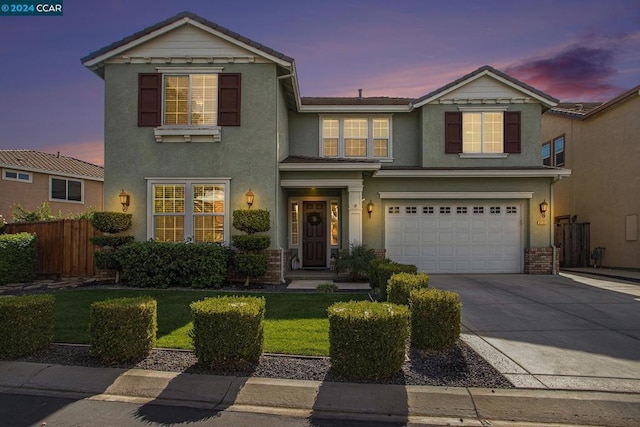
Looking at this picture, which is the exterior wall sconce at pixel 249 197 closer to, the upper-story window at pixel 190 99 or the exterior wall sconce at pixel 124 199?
the upper-story window at pixel 190 99

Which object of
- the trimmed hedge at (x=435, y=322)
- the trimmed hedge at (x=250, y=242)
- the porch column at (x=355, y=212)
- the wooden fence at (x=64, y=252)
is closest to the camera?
the trimmed hedge at (x=435, y=322)

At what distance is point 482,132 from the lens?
1428 centimetres

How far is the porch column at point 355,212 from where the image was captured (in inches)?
496

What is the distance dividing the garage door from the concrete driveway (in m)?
2.41

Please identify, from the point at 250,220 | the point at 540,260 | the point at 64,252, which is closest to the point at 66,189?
the point at 64,252

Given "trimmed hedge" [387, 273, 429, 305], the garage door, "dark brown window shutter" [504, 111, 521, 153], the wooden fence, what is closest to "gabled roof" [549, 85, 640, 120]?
"dark brown window shutter" [504, 111, 521, 153]

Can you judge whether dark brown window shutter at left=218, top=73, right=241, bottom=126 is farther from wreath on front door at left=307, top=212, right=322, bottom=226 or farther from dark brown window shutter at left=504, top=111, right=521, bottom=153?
dark brown window shutter at left=504, top=111, right=521, bottom=153

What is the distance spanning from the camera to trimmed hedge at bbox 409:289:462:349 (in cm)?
534

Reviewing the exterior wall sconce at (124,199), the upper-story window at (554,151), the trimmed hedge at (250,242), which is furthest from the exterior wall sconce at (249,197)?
the upper-story window at (554,151)

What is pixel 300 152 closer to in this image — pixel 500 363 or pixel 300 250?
pixel 300 250

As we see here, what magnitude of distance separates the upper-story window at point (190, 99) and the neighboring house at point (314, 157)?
0.03 m

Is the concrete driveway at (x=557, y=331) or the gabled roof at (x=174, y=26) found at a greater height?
the gabled roof at (x=174, y=26)

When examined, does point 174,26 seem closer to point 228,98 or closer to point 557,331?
point 228,98

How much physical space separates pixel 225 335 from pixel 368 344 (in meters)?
1.68
